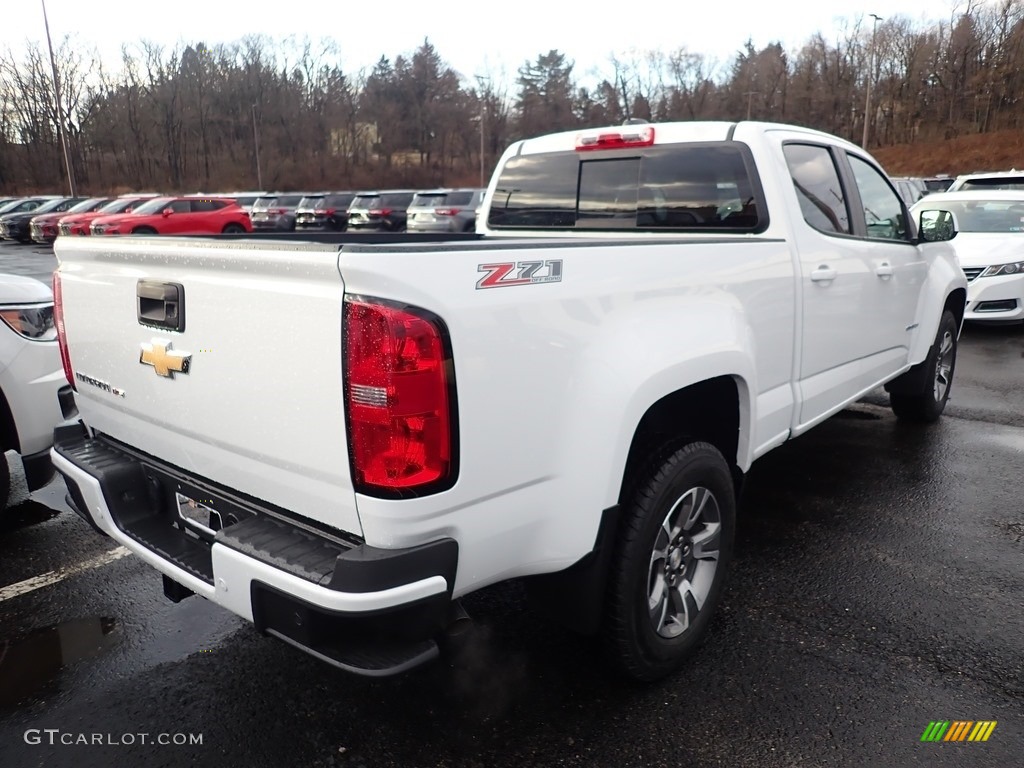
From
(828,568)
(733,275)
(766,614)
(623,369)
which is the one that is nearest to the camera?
(623,369)

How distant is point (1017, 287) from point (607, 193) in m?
7.48

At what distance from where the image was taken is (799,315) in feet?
11.2

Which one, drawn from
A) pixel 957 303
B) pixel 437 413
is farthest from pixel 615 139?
pixel 957 303

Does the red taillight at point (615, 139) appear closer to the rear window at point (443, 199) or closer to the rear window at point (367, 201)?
the rear window at point (443, 199)

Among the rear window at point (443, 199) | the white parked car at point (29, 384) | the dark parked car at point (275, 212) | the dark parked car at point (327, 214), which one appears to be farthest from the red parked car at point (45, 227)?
the white parked car at point (29, 384)

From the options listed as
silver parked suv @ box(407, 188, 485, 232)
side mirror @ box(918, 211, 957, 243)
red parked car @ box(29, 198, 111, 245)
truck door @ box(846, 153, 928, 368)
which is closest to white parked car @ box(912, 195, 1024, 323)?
side mirror @ box(918, 211, 957, 243)

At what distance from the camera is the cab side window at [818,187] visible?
145 inches

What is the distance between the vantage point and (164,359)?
238cm

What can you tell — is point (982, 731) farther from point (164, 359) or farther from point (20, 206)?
point (20, 206)

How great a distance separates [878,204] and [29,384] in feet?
15.3

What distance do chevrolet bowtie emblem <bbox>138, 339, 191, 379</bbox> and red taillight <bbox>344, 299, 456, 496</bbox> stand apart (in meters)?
0.73

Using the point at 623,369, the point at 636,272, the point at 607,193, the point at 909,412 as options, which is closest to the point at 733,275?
the point at 636,272

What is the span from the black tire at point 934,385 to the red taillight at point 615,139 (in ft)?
9.37

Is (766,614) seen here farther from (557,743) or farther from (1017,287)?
(1017,287)
